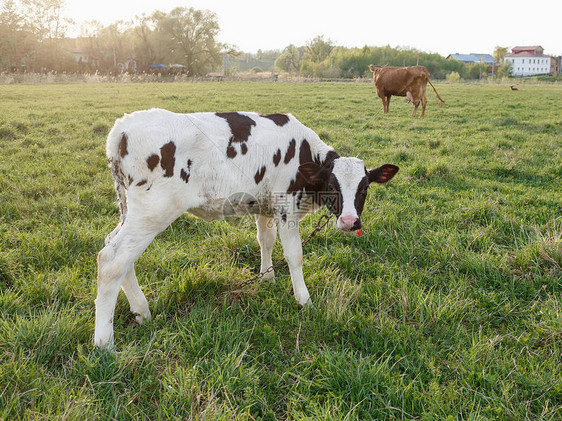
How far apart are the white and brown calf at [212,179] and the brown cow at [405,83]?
501 inches

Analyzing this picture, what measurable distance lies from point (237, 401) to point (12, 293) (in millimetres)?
2102

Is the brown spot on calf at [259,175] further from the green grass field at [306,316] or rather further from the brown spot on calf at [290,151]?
the green grass field at [306,316]

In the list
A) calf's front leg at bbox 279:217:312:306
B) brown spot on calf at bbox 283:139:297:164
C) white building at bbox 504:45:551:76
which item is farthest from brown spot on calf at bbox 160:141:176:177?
white building at bbox 504:45:551:76

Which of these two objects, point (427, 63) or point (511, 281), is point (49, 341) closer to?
point (511, 281)

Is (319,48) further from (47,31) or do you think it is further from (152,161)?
(152,161)

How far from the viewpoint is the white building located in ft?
443

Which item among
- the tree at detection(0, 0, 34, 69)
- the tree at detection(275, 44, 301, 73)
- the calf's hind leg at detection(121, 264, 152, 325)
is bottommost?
the calf's hind leg at detection(121, 264, 152, 325)

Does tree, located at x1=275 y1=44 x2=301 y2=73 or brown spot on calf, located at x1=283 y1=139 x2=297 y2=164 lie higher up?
tree, located at x1=275 y1=44 x2=301 y2=73

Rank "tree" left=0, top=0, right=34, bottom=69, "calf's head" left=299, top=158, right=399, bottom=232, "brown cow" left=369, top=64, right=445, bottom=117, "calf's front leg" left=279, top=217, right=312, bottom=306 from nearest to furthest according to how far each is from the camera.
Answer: "calf's head" left=299, top=158, right=399, bottom=232 < "calf's front leg" left=279, top=217, right=312, bottom=306 < "brown cow" left=369, top=64, right=445, bottom=117 < "tree" left=0, top=0, right=34, bottom=69

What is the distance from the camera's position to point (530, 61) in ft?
449

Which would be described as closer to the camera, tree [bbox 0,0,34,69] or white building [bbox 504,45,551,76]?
tree [bbox 0,0,34,69]

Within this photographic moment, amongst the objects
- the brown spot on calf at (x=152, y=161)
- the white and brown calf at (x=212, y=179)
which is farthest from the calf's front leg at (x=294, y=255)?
the brown spot on calf at (x=152, y=161)

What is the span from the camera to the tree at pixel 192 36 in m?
59.0

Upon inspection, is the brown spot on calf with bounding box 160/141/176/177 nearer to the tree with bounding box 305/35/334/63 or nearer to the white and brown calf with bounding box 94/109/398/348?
the white and brown calf with bounding box 94/109/398/348
